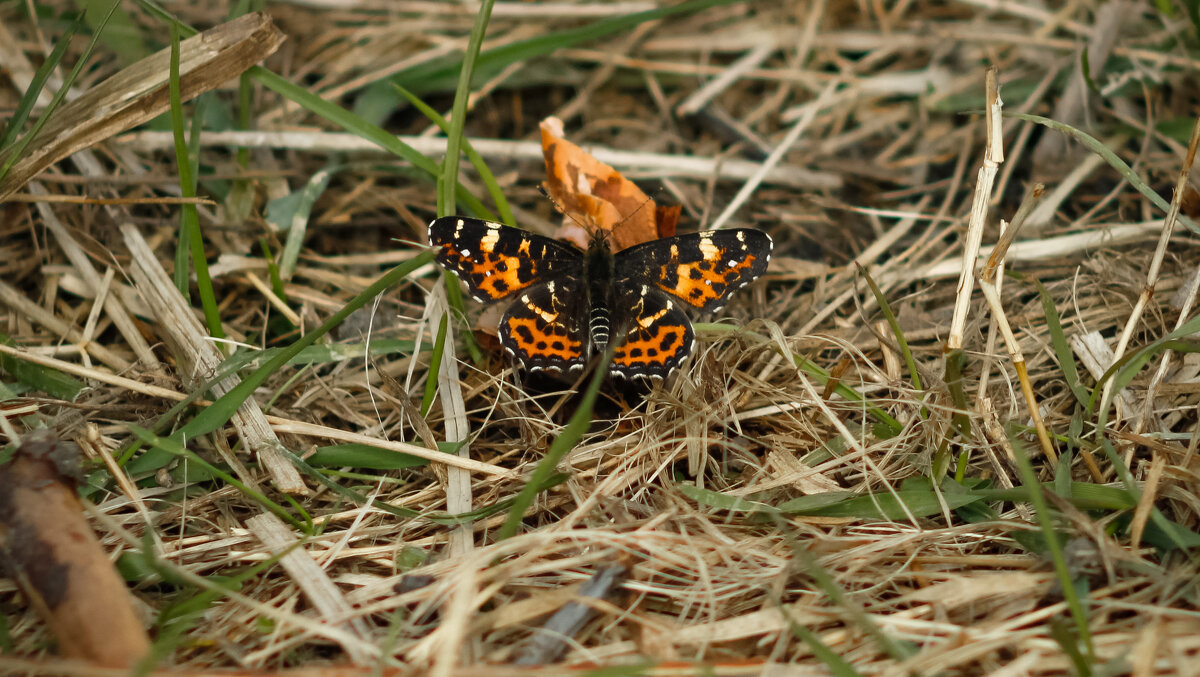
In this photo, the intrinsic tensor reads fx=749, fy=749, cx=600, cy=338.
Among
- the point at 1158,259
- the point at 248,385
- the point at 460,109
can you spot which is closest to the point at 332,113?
the point at 460,109

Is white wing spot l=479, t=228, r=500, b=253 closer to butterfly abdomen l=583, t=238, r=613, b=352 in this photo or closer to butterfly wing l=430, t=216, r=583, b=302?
butterfly wing l=430, t=216, r=583, b=302

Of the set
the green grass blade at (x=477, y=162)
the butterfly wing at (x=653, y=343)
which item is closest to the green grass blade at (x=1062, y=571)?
the butterfly wing at (x=653, y=343)

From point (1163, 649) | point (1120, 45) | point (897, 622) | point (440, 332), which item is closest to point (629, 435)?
point (440, 332)

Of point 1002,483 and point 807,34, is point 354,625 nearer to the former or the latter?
point 1002,483

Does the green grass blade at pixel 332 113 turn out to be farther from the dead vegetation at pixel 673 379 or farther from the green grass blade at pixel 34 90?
the green grass blade at pixel 34 90

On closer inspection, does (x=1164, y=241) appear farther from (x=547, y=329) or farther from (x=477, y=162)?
(x=477, y=162)

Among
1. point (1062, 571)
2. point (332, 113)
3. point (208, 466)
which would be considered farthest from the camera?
point (332, 113)

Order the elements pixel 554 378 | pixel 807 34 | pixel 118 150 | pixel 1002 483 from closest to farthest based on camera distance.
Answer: pixel 1002 483 < pixel 554 378 < pixel 118 150 < pixel 807 34
